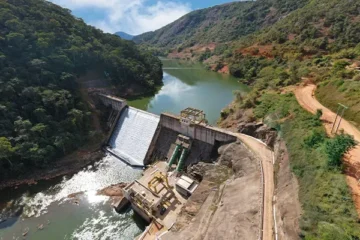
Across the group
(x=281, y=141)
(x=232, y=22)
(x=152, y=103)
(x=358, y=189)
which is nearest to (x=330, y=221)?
(x=358, y=189)

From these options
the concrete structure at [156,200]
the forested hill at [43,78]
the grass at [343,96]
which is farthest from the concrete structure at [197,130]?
the forested hill at [43,78]

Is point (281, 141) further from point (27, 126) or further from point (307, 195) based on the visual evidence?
point (27, 126)

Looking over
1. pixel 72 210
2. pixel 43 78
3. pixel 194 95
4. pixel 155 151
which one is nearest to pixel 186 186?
pixel 155 151

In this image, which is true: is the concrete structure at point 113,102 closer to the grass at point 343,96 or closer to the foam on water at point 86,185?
the foam on water at point 86,185

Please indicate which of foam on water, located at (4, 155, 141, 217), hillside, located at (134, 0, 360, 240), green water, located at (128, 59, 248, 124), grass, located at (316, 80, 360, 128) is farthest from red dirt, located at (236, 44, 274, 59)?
foam on water, located at (4, 155, 141, 217)

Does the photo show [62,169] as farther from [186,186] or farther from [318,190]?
[318,190]

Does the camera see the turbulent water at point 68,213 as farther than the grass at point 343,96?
No
